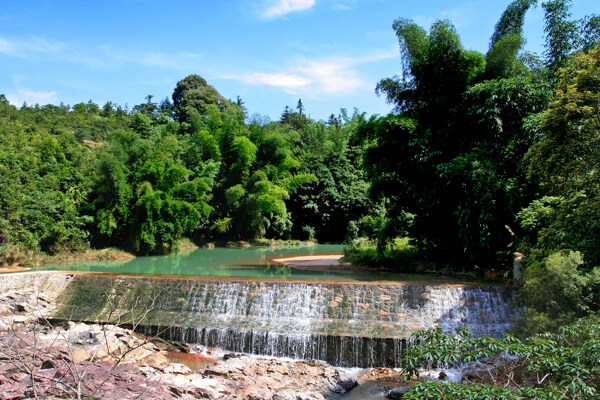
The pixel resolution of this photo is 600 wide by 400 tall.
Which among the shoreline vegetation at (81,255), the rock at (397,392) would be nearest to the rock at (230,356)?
the rock at (397,392)

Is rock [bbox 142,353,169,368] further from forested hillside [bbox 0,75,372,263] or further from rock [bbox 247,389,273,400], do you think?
forested hillside [bbox 0,75,372,263]

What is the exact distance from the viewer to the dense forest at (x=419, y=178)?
6.61 m

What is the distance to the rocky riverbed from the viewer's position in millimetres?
4379

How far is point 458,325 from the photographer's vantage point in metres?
7.71

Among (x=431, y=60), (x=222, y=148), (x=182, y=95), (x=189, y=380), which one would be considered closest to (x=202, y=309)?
(x=189, y=380)

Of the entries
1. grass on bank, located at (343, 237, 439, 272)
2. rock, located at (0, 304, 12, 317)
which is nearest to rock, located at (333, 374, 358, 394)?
grass on bank, located at (343, 237, 439, 272)

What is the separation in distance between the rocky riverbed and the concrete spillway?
0.36 m

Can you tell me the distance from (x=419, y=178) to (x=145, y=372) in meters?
8.46

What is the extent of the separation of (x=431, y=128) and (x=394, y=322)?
6.05m

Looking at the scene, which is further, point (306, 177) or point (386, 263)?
point (306, 177)

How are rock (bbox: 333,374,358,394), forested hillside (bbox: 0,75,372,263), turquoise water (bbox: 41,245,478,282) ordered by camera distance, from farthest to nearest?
1. forested hillside (bbox: 0,75,372,263)
2. turquoise water (bbox: 41,245,478,282)
3. rock (bbox: 333,374,358,394)

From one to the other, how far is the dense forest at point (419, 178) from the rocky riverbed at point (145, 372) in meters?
3.61

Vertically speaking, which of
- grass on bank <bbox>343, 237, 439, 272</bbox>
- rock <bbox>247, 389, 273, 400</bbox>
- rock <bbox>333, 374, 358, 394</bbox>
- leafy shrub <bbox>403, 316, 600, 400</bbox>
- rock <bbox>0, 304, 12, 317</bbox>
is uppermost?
leafy shrub <bbox>403, 316, 600, 400</bbox>

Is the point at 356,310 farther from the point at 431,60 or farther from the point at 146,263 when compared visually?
the point at 146,263
